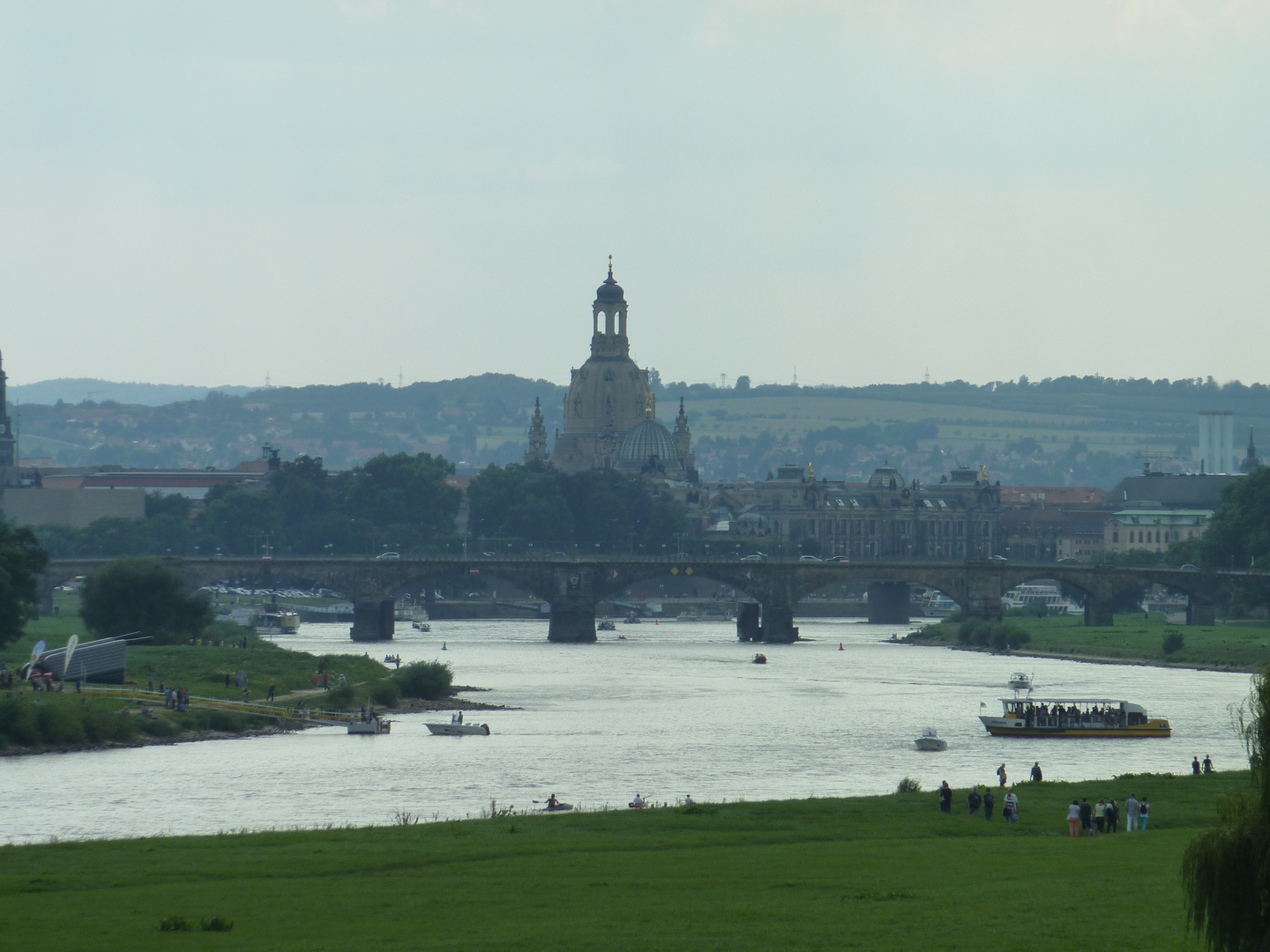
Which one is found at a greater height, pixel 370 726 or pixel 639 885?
pixel 639 885

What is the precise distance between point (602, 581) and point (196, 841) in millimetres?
108767

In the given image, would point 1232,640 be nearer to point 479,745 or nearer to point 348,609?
point 479,745

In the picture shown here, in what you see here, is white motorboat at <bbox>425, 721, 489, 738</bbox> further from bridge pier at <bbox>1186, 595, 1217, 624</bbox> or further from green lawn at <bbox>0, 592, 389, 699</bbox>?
bridge pier at <bbox>1186, 595, 1217, 624</bbox>

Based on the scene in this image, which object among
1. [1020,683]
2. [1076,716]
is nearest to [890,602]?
[1020,683]

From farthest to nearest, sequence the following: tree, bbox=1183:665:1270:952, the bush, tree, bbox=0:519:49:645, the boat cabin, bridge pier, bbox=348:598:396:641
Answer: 1. bridge pier, bbox=348:598:396:641
2. the bush
3. tree, bbox=0:519:49:645
4. the boat cabin
5. tree, bbox=1183:665:1270:952

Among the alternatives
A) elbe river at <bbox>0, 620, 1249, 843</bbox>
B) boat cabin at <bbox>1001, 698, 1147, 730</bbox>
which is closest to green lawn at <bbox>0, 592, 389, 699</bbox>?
elbe river at <bbox>0, 620, 1249, 843</bbox>

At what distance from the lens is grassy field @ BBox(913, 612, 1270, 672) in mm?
120375

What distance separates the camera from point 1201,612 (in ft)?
473

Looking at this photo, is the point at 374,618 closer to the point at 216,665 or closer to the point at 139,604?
the point at 139,604

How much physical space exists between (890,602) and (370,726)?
365 ft

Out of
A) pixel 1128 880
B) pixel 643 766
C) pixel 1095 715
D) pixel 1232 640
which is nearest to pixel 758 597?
pixel 1232 640

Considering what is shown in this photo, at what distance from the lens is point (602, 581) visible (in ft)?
512

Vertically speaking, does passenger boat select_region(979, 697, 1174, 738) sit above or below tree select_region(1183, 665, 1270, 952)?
below

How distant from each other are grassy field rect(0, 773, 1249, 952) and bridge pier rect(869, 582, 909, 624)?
5427 inches
